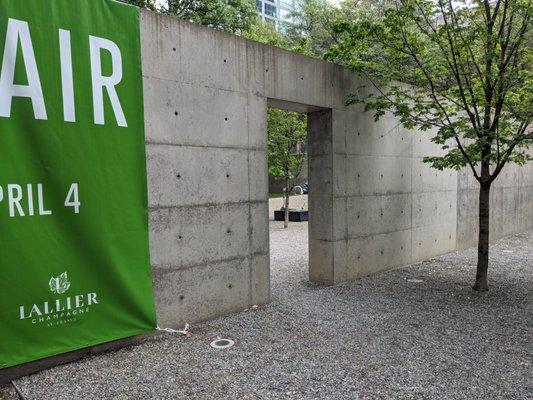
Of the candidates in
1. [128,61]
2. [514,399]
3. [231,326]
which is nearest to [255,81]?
[128,61]

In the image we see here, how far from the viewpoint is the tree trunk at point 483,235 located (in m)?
6.48

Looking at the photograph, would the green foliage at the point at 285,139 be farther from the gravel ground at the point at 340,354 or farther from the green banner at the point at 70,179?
the green banner at the point at 70,179

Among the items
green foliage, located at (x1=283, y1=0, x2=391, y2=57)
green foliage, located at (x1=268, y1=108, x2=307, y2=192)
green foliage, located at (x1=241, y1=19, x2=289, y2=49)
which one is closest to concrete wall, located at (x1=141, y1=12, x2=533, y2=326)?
green foliage, located at (x1=268, y1=108, x2=307, y2=192)

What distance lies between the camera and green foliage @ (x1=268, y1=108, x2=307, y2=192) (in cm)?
1312

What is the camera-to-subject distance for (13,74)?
141 inches

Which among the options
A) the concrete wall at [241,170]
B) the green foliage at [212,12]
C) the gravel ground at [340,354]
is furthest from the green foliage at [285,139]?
the gravel ground at [340,354]

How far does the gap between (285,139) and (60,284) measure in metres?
10.2

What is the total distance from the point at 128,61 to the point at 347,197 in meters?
4.19

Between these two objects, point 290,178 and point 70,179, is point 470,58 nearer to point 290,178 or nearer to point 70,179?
point 70,179

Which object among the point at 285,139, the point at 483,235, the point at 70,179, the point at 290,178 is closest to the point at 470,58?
the point at 483,235

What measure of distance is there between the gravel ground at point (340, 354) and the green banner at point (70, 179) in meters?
0.50

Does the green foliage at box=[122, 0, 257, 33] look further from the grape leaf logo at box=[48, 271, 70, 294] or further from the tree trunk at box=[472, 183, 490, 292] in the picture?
the grape leaf logo at box=[48, 271, 70, 294]

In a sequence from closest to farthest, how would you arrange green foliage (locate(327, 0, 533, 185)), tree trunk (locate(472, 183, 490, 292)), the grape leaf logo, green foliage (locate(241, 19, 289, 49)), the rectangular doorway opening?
the grape leaf logo, green foliage (locate(327, 0, 533, 185)), tree trunk (locate(472, 183, 490, 292)), the rectangular doorway opening, green foliage (locate(241, 19, 289, 49))

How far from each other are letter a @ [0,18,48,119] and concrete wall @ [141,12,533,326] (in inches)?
44.8
